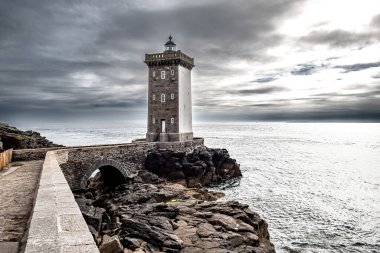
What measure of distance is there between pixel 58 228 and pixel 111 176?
2891cm

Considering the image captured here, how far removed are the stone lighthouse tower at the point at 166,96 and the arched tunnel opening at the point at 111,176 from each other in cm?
1050

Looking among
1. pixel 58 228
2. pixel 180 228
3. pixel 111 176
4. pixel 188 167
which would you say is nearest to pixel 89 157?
pixel 111 176

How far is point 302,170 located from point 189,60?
27.0 meters

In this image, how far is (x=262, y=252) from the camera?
13984mm

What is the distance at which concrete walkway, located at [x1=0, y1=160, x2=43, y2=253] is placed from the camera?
20.1 feet

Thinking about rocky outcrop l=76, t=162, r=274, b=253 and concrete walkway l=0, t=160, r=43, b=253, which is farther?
rocky outcrop l=76, t=162, r=274, b=253

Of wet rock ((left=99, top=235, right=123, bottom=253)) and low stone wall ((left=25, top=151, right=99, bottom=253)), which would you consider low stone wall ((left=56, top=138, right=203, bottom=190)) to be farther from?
low stone wall ((left=25, top=151, right=99, bottom=253))

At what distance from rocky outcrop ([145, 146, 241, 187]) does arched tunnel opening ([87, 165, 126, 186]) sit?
15.3ft

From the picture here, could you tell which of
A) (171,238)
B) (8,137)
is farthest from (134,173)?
(171,238)

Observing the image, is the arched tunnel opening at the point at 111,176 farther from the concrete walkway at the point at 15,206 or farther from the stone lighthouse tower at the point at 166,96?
the concrete walkway at the point at 15,206

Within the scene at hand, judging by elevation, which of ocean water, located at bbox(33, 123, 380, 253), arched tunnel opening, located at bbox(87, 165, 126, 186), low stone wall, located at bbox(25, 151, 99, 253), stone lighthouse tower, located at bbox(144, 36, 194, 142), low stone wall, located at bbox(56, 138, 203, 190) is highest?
stone lighthouse tower, located at bbox(144, 36, 194, 142)

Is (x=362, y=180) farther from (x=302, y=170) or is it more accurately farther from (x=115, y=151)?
(x=115, y=151)

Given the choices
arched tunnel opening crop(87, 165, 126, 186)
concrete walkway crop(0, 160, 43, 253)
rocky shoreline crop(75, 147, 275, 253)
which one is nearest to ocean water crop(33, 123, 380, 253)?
rocky shoreline crop(75, 147, 275, 253)

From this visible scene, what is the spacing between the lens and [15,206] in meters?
9.01
